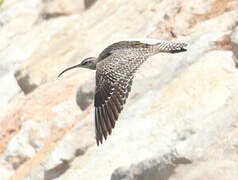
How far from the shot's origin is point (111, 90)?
14438 mm

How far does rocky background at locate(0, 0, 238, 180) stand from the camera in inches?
470

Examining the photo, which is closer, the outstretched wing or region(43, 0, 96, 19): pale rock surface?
the outstretched wing

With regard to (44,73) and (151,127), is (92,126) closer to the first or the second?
(151,127)

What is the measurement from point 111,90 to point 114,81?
0.24 m

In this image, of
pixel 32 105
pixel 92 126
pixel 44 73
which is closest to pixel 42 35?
pixel 44 73

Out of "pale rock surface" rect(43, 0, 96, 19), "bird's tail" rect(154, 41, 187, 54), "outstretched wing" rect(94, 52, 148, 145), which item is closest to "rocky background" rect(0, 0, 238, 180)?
"pale rock surface" rect(43, 0, 96, 19)

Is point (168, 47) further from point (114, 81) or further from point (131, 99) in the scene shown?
point (114, 81)

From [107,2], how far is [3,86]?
602cm

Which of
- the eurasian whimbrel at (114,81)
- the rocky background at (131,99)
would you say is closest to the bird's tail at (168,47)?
the eurasian whimbrel at (114,81)

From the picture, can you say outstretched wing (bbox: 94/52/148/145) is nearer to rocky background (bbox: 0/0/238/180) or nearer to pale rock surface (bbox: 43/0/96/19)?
rocky background (bbox: 0/0/238/180)

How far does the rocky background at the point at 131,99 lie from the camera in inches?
470

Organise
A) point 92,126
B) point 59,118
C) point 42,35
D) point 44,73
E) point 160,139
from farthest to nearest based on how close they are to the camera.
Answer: point 42,35, point 44,73, point 59,118, point 92,126, point 160,139

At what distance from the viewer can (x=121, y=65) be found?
1512 cm

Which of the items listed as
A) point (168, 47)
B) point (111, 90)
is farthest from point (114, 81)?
point (168, 47)
